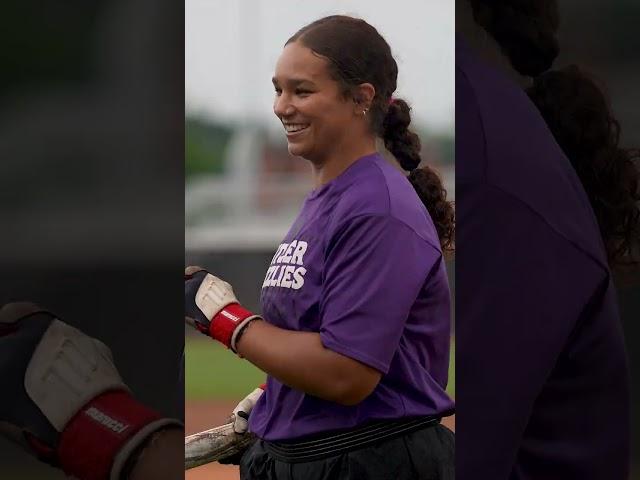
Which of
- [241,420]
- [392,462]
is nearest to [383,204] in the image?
[392,462]

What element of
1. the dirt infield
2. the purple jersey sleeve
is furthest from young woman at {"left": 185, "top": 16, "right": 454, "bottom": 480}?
the dirt infield

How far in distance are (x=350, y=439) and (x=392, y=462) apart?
0.22ft

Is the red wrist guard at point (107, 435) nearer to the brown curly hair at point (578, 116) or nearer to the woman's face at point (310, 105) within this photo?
the woman's face at point (310, 105)

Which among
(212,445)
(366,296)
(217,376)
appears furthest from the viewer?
(217,376)

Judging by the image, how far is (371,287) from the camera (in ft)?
3.63

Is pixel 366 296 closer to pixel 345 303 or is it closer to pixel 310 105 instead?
pixel 345 303

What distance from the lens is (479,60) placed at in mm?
1121

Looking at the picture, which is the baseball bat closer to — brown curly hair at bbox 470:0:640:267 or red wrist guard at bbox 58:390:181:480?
red wrist guard at bbox 58:390:181:480

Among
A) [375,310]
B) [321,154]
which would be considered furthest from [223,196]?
[375,310]

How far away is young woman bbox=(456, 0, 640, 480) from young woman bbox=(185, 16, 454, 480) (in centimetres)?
8

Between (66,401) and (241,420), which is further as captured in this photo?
(241,420)

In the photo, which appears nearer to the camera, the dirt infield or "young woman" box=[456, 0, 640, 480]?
"young woman" box=[456, 0, 640, 480]

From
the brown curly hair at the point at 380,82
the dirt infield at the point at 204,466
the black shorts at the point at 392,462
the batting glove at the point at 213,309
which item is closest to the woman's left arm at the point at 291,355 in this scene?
the batting glove at the point at 213,309

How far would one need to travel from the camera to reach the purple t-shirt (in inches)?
43.7
